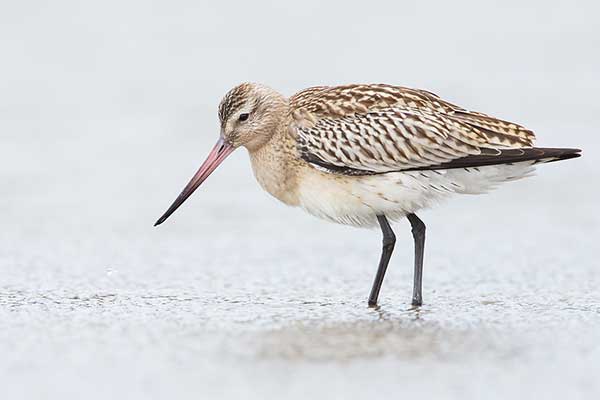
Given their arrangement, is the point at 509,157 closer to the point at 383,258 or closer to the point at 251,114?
the point at 383,258

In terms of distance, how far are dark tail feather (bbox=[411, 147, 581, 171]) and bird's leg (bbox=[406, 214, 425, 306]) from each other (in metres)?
0.59

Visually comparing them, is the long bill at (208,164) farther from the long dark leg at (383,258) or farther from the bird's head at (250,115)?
the long dark leg at (383,258)

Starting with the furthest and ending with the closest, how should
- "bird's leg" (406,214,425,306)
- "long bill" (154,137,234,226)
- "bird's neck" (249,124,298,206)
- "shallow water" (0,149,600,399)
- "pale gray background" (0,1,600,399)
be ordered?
"long bill" (154,137,234,226)
"bird's neck" (249,124,298,206)
"bird's leg" (406,214,425,306)
"pale gray background" (0,1,600,399)
"shallow water" (0,149,600,399)

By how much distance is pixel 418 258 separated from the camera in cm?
846

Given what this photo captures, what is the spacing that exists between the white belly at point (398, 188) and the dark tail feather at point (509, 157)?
12 cm

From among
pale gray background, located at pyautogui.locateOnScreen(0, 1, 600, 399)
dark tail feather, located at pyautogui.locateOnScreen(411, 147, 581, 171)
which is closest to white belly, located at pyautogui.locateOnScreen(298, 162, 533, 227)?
dark tail feather, located at pyautogui.locateOnScreen(411, 147, 581, 171)

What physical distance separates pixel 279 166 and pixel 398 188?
0.97 metres

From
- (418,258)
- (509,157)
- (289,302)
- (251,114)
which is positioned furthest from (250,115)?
(509,157)

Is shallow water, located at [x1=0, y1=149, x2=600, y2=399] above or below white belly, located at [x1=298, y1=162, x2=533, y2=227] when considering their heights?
below

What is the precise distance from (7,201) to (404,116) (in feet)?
18.1

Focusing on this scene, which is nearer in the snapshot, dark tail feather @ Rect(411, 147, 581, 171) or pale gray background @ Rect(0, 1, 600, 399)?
pale gray background @ Rect(0, 1, 600, 399)

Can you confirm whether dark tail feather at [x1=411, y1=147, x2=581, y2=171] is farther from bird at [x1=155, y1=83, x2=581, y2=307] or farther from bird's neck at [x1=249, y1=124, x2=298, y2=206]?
bird's neck at [x1=249, y1=124, x2=298, y2=206]

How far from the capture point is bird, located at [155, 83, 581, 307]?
8133 millimetres

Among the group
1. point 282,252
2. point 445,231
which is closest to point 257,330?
point 282,252
